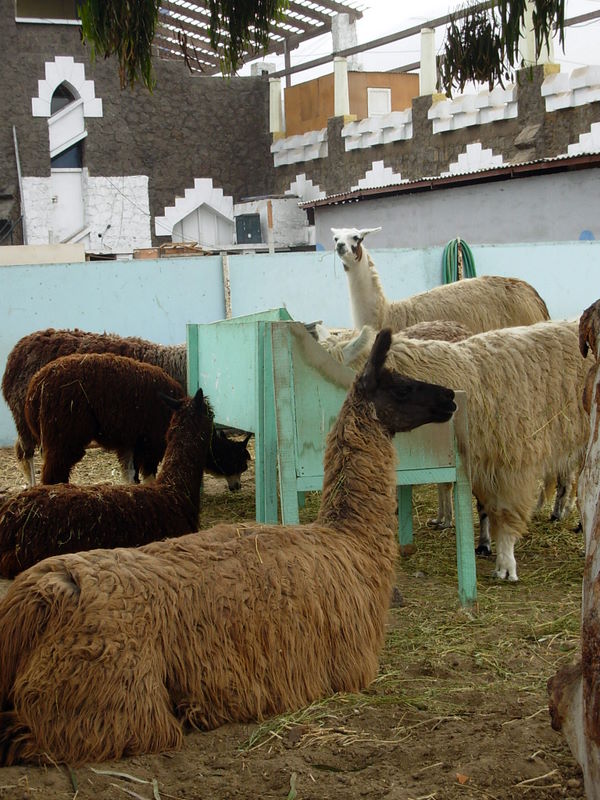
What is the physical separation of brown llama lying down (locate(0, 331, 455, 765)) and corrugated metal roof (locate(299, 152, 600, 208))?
12.1m

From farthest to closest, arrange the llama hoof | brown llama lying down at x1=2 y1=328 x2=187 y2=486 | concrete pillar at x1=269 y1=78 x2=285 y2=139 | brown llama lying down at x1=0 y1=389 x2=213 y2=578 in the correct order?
concrete pillar at x1=269 y1=78 x2=285 y2=139 < brown llama lying down at x1=2 y1=328 x2=187 y2=486 < brown llama lying down at x1=0 y1=389 x2=213 y2=578 < the llama hoof

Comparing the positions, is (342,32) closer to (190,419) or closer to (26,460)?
(26,460)

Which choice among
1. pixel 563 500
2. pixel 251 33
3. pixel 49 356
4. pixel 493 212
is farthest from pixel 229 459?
pixel 493 212

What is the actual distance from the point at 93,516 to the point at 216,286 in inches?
283

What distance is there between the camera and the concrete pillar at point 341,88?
25.8 m

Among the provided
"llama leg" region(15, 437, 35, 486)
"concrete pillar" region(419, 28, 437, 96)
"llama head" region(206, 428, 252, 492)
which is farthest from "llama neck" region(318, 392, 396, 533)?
"concrete pillar" region(419, 28, 437, 96)

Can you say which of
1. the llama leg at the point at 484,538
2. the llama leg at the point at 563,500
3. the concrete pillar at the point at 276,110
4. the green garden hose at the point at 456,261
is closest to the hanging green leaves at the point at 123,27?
the llama leg at the point at 484,538

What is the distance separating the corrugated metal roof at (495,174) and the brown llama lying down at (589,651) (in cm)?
1296

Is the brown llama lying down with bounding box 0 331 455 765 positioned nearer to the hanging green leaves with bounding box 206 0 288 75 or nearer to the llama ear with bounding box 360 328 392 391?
the llama ear with bounding box 360 328 392 391

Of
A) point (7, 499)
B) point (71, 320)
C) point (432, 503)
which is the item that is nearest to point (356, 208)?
point (71, 320)

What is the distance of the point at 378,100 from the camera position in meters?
27.7

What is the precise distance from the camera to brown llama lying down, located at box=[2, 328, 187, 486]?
8008 mm

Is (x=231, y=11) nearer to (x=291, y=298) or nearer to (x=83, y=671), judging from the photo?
(x=83, y=671)

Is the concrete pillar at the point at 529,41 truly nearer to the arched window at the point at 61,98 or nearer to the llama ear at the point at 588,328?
the llama ear at the point at 588,328
